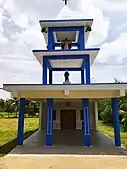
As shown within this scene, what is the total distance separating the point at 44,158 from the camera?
8875mm

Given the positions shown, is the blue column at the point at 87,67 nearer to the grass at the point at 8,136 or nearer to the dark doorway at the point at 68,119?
the grass at the point at 8,136

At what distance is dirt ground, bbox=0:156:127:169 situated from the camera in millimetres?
7571

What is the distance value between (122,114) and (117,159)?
14.3 meters

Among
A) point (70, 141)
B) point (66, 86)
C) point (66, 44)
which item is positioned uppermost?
point (66, 44)

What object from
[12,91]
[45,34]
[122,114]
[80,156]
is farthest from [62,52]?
[122,114]

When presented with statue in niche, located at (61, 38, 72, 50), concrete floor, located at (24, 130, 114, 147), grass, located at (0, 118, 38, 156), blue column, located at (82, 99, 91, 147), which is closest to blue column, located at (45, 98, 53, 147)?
concrete floor, located at (24, 130, 114, 147)

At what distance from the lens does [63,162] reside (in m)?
8.18

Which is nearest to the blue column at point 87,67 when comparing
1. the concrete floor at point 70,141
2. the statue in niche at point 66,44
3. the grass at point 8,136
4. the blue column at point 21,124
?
the statue in niche at point 66,44

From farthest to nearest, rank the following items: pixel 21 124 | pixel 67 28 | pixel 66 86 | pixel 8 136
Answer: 1. pixel 8 136
2. pixel 67 28
3. pixel 21 124
4. pixel 66 86

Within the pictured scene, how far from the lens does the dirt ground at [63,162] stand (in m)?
7.57

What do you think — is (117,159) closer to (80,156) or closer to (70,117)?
(80,156)

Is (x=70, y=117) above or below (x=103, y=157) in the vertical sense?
above

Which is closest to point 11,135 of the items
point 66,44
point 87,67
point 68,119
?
point 68,119

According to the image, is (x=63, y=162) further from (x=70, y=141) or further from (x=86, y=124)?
(x=70, y=141)
